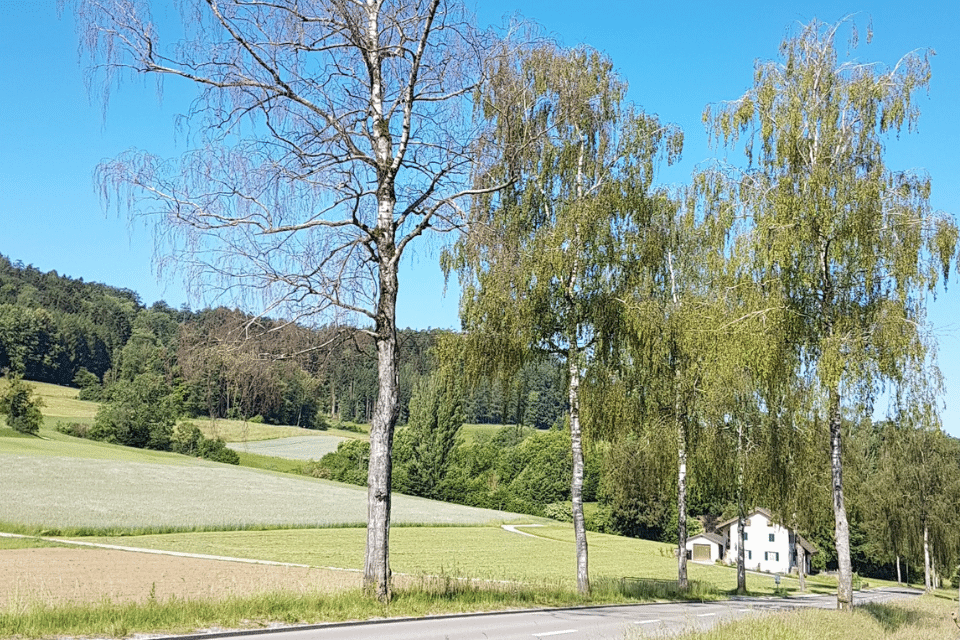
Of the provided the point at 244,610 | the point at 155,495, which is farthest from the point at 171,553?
the point at 244,610

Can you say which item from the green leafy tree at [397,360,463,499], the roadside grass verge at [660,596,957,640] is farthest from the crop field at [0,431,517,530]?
the roadside grass verge at [660,596,957,640]

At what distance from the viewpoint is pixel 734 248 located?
814 inches

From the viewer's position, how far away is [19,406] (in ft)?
287

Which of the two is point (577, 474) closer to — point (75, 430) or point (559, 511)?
point (559, 511)

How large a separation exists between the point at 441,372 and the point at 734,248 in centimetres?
842

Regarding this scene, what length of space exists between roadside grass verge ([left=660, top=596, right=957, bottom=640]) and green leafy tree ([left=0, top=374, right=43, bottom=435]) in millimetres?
88220

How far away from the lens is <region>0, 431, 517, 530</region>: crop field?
51531 millimetres

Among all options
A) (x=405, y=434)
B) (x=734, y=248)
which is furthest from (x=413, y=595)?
(x=405, y=434)

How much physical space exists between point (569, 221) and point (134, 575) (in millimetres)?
17869

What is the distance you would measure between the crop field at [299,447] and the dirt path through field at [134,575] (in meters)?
66.5

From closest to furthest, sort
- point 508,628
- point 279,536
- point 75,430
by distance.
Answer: point 508,628 < point 279,536 < point 75,430

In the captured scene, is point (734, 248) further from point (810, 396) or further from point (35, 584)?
point (35, 584)

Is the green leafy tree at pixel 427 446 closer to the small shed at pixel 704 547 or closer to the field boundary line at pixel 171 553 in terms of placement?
the small shed at pixel 704 547

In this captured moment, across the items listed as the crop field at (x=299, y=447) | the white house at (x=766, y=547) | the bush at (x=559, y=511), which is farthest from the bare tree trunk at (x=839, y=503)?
the crop field at (x=299, y=447)
